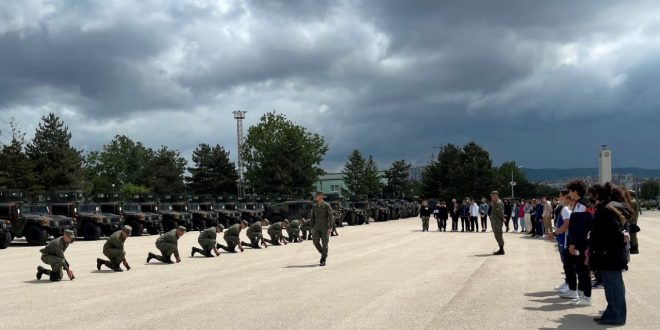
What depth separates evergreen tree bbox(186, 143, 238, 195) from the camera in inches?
3147

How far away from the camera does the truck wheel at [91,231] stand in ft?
90.7

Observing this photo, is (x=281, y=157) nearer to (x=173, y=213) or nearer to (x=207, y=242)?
→ (x=173, y=213)

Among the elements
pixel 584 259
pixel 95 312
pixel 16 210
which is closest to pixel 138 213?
pixel 16 210

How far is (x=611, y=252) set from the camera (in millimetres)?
7590

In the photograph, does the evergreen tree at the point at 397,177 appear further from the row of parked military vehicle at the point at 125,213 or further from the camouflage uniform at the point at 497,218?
the camouflage uniform at the point at 497,218

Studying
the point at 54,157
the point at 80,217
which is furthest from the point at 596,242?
the point at 54,157

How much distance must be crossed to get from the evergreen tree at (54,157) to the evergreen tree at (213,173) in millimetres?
15443

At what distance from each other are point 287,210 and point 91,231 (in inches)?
511


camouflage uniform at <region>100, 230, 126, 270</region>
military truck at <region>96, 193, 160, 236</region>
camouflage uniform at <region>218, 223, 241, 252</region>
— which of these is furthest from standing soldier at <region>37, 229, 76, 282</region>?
military truck at <region>96, 193, 160, 236</region>

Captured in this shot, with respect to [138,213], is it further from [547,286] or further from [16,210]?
[547,286]

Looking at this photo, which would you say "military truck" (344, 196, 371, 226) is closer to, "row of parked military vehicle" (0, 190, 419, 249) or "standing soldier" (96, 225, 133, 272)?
"row of parked military vehicle" (0, 190, 419, 249)

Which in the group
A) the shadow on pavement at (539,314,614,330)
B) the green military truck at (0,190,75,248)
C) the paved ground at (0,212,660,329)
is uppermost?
the green military truck at (0,190,75,248)

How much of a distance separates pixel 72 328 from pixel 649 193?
187 meters

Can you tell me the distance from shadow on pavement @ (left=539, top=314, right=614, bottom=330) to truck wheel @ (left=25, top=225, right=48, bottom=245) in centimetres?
2087
